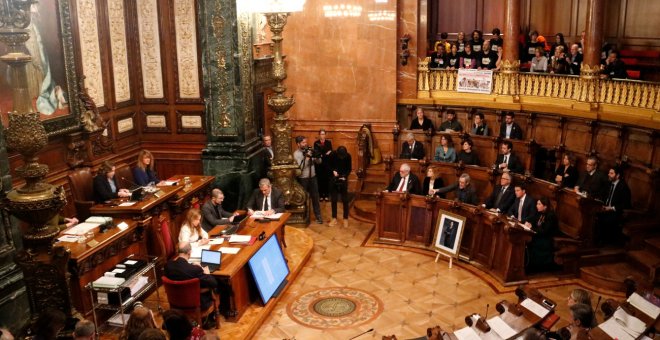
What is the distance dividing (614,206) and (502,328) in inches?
155

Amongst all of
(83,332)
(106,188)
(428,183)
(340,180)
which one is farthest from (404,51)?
(83,332)

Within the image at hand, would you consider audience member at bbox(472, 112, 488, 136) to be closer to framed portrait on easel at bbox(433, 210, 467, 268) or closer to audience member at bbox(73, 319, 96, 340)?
framed portrait on easel at bbox(433, 210, 467, 268)

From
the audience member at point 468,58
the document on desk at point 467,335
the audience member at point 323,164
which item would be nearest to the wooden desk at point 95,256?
the document on desk at point 467,335

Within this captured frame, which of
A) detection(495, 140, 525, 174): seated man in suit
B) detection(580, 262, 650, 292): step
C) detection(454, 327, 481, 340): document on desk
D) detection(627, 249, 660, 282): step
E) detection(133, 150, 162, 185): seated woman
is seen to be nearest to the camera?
detection(454, 327, 481, 340): document on desk

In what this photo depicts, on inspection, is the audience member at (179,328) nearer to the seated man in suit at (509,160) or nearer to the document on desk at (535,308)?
the document on desk at (535,308)

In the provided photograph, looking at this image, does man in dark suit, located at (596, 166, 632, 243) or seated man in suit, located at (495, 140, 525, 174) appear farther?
seated man in suit, located at (495, 140, 525, 174)

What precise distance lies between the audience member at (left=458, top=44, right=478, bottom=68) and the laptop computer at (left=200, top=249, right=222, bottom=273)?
297 inches

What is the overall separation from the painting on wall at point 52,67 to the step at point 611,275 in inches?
286

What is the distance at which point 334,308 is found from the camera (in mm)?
7383

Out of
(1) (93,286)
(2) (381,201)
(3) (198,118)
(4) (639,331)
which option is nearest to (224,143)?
(3) (198,118)

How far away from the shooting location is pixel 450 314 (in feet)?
23.7

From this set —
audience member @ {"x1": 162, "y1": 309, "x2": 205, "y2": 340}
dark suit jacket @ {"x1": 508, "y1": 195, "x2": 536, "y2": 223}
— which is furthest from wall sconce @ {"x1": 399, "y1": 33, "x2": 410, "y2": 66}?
audience member @ {"x1": 162, "y1": 309, "x2": 205, "y2": 340}

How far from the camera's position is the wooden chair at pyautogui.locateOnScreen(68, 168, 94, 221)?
26.3 feet

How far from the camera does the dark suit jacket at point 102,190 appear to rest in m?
8.00
